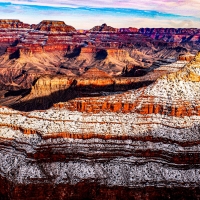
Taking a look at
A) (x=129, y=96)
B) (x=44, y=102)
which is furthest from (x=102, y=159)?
(x=44, y=102)

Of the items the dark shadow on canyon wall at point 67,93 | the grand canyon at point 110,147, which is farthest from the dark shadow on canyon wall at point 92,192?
the dark shadow on canyon wall at point 67,93

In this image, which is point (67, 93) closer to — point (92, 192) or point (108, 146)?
point (108, 146)

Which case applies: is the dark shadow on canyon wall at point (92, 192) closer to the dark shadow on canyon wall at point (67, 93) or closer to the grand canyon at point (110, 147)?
the grand canyon at point (110, 147)

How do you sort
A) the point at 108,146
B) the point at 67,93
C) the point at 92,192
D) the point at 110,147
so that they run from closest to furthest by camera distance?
the point at 92,192 → the point at 110,147 → the point at 108,146 → the point at 67,93

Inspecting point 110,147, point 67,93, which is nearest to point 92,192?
point 110,147

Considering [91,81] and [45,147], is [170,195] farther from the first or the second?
[91,81]

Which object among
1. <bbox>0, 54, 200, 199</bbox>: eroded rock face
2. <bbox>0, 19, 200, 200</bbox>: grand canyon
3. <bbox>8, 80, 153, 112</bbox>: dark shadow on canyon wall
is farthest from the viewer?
<bbox>8, 80, 153, 112</bbox>: dark shadow on canyon wall

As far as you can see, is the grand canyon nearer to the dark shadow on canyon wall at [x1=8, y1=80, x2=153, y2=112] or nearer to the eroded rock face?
the eroded rock face

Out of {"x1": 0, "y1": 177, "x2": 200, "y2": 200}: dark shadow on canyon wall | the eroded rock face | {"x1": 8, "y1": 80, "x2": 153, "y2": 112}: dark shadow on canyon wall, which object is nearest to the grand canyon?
the eroded rock face
